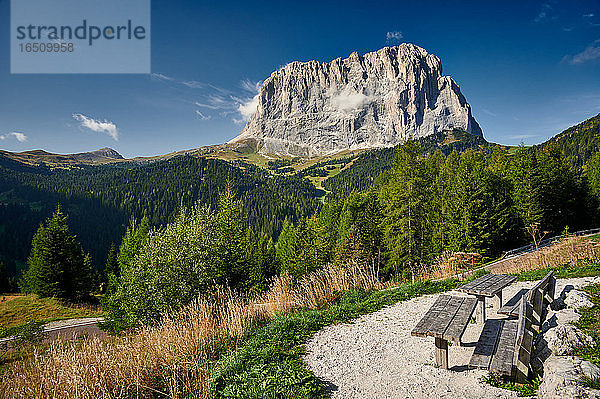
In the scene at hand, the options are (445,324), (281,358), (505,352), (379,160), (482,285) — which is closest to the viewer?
(505,352)

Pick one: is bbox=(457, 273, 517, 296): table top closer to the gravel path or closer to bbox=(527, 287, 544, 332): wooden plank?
the gravel path

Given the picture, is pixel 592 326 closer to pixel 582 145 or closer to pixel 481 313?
pixel 481 313

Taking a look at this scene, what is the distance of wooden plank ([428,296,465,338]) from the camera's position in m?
4.50

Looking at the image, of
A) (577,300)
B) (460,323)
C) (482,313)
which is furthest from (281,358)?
(577,300)

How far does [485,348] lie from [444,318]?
0.82 m

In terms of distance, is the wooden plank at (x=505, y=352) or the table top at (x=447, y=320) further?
the table top at (x=447, y=320)

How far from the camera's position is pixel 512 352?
433 centimetres

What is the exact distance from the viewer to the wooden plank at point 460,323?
14.3 ft

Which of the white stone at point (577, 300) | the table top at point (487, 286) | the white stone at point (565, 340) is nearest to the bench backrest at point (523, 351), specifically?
the white stone at point (565, 340)

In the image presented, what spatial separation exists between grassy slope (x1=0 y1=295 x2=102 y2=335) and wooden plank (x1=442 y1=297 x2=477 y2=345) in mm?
32748

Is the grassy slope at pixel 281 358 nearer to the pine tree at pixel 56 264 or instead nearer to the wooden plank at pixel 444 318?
the wooden plank at pixel 444 318

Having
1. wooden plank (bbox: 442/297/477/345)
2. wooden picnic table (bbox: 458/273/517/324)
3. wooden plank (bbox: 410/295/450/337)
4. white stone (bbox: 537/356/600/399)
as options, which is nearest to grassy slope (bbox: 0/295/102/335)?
wooden plank (bbox: 410/295/450/337)

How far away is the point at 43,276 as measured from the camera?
3105cm

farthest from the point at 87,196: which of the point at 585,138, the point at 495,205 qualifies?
the point at 585,138
